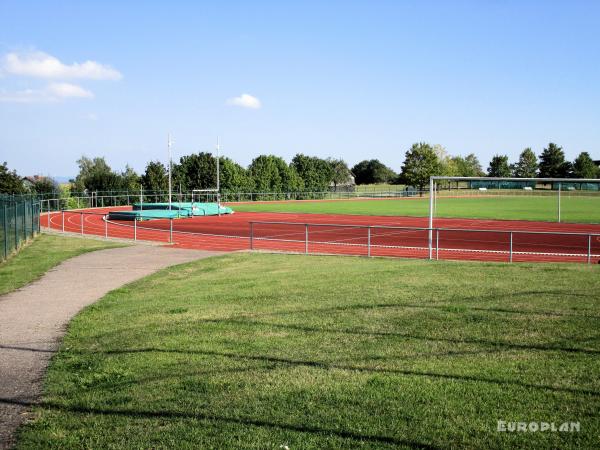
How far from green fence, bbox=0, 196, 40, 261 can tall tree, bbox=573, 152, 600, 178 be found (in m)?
114

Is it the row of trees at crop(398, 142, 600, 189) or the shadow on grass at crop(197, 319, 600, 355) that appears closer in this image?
the shadow on grass at crop(197, 319, 600, 355)

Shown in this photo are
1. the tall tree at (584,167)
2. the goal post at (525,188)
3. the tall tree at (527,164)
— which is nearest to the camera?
the goal post at (525,188)

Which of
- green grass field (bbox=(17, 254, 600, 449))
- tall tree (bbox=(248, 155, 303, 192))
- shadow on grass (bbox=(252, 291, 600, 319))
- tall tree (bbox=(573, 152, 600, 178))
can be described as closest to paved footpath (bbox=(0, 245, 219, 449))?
green grass field (bbox=(17, 254, 600, 449))

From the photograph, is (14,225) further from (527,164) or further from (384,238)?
→ (527,164)

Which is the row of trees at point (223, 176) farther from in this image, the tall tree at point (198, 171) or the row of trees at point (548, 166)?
the row of trees at point (548, 166)

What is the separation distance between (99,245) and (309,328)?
19841 mm

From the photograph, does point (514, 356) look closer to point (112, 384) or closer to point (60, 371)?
point (112, 384)

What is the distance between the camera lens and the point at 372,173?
18475 centimetres

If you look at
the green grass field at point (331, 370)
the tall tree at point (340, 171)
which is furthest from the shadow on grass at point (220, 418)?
the tall tree at point (340, 171)

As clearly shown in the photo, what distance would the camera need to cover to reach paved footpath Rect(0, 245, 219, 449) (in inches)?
256

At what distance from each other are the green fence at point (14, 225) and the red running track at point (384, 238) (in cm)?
280

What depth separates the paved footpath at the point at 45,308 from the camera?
6508mm

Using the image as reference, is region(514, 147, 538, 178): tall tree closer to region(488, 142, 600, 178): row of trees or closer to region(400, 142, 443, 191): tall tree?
region(488, 142, 600, 178): row of trees

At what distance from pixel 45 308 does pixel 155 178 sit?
2241 inches
